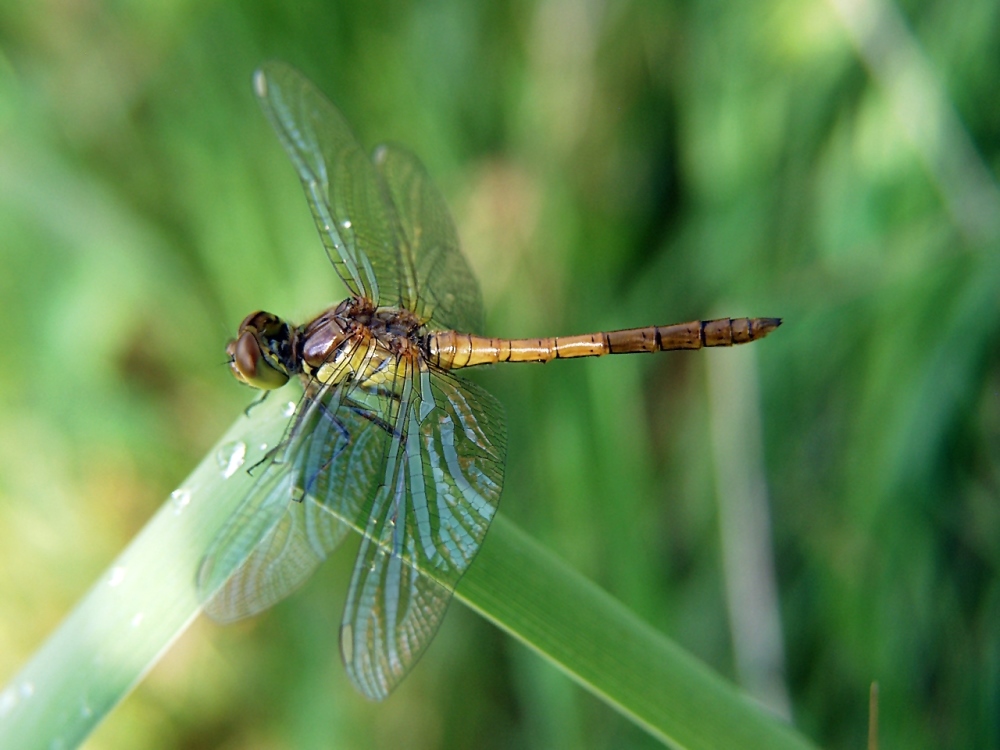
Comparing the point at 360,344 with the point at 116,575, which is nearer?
the point at 116,575

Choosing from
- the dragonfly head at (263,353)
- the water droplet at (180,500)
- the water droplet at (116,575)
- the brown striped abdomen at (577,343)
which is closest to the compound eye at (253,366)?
the dragonfly head at (263,353)

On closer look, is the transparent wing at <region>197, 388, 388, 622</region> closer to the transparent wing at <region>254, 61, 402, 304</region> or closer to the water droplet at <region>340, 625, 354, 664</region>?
the water droplet at <region>340, 625, 354, 664</region>

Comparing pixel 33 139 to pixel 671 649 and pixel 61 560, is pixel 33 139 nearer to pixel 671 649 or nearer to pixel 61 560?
pixel 61 560

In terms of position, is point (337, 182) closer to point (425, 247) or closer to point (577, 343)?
point (425, 247)

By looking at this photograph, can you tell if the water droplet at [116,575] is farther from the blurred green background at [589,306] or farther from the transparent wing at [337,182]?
the blurred green background at [589,306]

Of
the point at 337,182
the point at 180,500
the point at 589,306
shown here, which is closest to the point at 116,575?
the point at 180,500

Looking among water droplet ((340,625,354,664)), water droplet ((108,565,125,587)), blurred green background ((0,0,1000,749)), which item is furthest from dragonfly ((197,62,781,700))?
blurred green background ((0,0,1000,749))

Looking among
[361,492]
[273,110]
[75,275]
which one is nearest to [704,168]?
[273,110]
